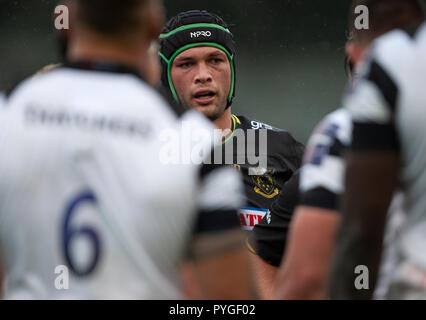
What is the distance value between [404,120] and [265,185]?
3146mm

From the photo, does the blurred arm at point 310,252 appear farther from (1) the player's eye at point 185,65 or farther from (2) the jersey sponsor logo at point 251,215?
(1) the player's eye at point 185,65

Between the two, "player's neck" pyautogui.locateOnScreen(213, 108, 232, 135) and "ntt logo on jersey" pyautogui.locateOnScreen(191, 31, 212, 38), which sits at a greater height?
"ntt logo on jersey" pyautogui.locateOnScreen(191, 31, 212, 38)

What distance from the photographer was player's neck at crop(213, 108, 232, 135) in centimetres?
623

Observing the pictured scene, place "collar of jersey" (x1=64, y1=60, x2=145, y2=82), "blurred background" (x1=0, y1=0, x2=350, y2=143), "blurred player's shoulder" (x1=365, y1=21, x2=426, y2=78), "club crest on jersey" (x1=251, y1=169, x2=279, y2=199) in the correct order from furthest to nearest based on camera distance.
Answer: "blurred background" (x1=0, y1=0, x2=350, y2=143) < "club crest on jersey" (x1=251, y1=169, x2=279, y2=199) < "blurred player's shoulder" (x1=365, y1=21, x2=426, y2=78) < "collar of jersey" (x1=64, y1=60, x2=145, y2=82)

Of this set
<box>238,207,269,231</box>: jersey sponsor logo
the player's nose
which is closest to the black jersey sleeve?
<box>238,207,269,231</box>: jersey sponsor logo

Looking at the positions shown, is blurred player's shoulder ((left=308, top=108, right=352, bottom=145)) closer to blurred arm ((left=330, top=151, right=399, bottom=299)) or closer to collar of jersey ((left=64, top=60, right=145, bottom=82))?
blurred arm ((left=330, top=151, right=399, bottom=299))

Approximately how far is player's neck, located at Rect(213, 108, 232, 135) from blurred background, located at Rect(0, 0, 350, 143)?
270 inches

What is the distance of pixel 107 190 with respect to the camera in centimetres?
255

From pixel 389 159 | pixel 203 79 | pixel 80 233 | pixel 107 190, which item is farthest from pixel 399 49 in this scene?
pixel 203 79

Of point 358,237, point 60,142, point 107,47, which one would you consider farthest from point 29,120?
point 358,237

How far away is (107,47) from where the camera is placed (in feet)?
8.84

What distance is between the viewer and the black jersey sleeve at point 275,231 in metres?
4.58

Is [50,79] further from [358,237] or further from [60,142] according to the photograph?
[358,237]

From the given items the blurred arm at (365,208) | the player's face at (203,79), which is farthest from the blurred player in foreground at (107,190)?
the player's face at (203,79)
